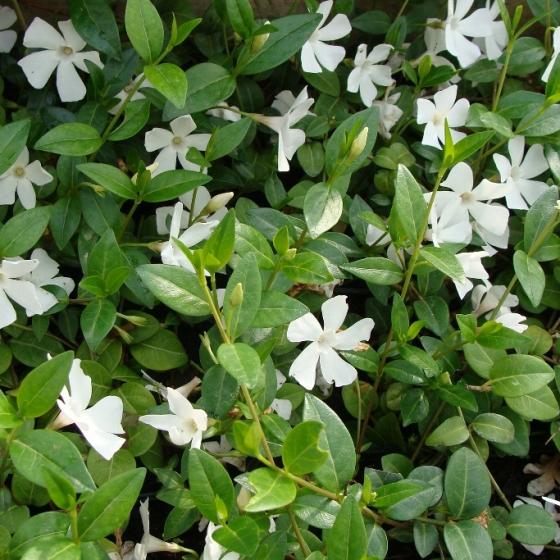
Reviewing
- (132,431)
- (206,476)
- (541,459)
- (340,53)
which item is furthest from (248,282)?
(541,459)

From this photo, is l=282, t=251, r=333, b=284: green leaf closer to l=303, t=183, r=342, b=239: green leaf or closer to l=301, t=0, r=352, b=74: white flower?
l=303, t=183, r=342, b=239: green leaf

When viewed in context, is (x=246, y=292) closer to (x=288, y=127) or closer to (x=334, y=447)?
(x=334, y=447)

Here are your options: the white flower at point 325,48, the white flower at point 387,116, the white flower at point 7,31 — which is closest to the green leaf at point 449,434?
the white flower at point 387,116

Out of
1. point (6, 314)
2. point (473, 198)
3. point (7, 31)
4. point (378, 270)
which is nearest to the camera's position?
point (6, 314)

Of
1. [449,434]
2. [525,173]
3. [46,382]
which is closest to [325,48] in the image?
[525,173]

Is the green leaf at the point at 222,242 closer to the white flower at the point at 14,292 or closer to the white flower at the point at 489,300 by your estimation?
the white flower at the point at 14,292

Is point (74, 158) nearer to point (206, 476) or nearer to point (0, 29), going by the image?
point (0, 29)
